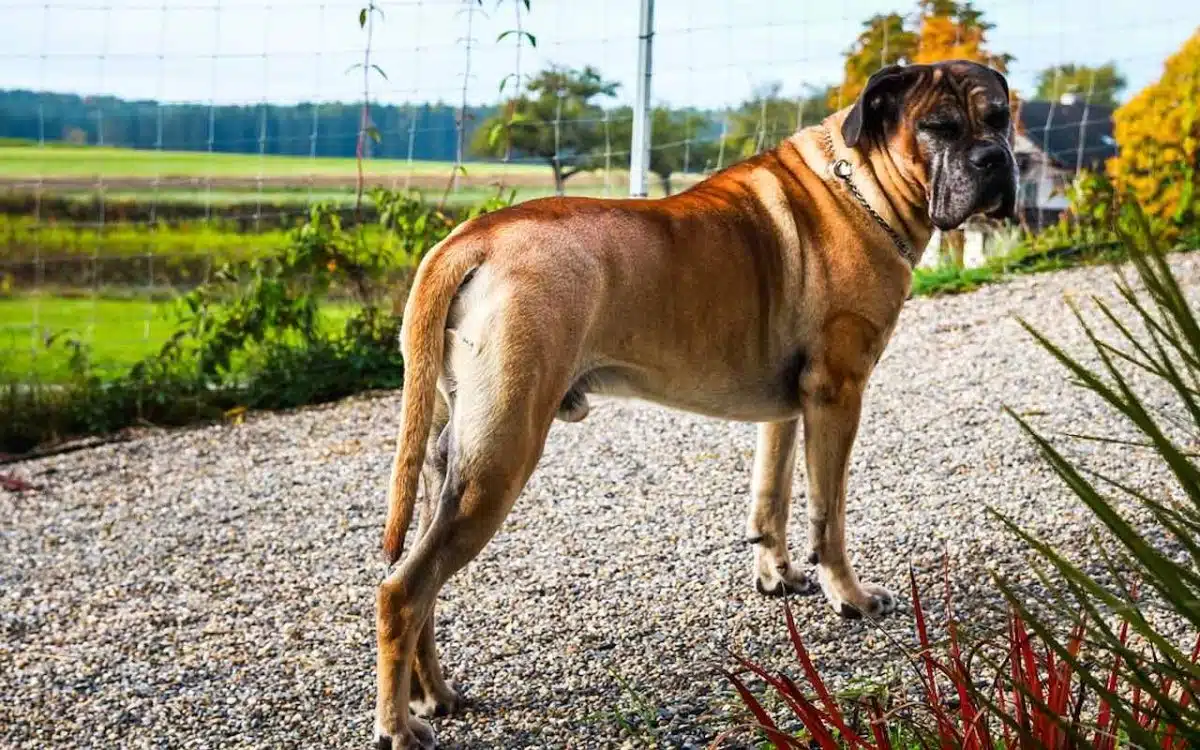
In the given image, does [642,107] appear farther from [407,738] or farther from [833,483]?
[407,738]

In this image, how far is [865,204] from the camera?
411 centimetres

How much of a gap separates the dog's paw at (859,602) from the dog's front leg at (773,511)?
21 cm

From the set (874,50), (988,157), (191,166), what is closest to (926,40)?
(874,50)

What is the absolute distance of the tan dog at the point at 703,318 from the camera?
329 centimetres

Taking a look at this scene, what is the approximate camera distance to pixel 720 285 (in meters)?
3.85

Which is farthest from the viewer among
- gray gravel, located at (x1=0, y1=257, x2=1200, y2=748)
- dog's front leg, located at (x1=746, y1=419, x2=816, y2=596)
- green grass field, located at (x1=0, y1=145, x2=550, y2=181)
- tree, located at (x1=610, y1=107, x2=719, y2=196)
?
tree, located at (x1=610, y1=107, x2=719, y2=196)

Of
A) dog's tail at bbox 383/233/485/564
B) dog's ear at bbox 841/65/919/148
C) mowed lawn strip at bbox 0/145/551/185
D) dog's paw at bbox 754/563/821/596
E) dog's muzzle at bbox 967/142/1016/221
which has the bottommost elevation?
dog's paw at bbox 754/563/821/596

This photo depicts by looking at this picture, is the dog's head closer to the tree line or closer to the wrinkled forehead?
the wrinkled forehead

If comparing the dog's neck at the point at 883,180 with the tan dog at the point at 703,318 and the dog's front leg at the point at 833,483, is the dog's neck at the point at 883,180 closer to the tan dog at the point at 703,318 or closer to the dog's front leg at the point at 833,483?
the tan dog at the point at 703,318

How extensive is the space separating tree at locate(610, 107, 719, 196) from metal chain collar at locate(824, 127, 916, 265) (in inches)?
221

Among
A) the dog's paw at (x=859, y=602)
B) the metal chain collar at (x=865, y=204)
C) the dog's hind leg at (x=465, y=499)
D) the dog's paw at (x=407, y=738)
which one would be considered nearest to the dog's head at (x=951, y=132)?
the metal chain collar at (x=865, y=204)

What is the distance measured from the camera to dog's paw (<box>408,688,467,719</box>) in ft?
12.0

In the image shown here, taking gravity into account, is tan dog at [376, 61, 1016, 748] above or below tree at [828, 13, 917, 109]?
below

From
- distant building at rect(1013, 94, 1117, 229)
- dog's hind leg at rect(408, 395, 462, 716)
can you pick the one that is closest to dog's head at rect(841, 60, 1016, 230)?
dog's hind leg at rect(408, 395, 462, 716)
